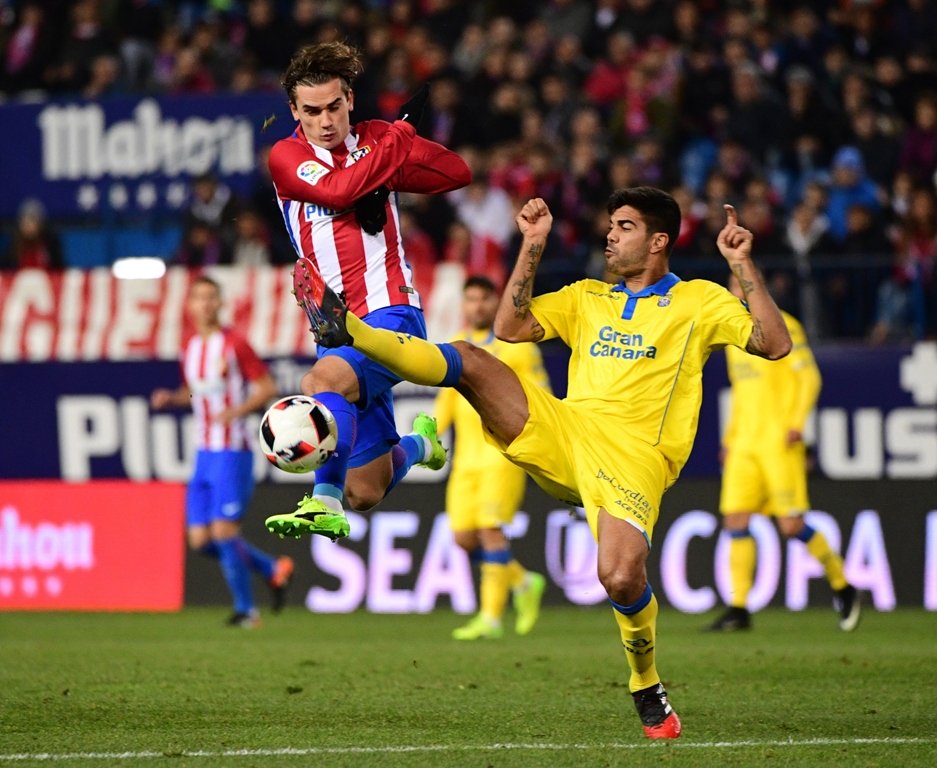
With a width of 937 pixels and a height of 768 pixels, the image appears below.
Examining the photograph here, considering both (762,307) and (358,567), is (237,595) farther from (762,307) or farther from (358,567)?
(762,307)

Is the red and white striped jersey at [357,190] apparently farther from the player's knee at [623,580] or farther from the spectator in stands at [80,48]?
the spectator in stands at [80,48]

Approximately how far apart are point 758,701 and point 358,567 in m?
6.68

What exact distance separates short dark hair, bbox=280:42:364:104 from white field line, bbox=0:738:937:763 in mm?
2793

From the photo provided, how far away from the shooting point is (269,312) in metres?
15.1

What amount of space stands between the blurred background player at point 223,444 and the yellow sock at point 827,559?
391cm

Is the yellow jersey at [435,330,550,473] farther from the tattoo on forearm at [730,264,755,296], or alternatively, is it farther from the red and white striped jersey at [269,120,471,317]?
the tattoo on forearm at [730,264,755,296]

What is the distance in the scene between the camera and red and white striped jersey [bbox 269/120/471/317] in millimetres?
7227

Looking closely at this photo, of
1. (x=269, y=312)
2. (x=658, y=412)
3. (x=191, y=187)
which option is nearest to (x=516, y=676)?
(x=658, y=412)

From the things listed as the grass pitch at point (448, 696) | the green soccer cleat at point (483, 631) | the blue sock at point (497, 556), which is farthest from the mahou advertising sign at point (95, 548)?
the green soccer cleat at point (483, 631)

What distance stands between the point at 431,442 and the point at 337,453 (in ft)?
4.12

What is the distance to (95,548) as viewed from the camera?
1442cm

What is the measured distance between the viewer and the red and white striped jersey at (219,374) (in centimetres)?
1280

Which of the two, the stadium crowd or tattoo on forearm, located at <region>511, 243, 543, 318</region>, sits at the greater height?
the stadium crowd

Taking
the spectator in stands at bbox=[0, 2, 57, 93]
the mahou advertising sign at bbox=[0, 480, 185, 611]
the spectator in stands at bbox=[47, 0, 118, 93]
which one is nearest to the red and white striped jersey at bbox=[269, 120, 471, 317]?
the mahou advertising sign at bbox=[0, 480, 185, 611]
